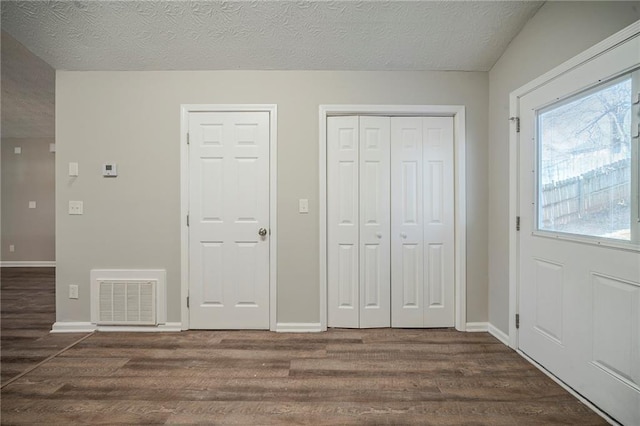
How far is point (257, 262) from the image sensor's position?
2744 millimetres

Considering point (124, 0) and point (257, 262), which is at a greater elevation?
point (124, 0)

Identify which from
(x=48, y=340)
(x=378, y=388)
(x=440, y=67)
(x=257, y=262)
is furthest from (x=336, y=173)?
(x=48, y=340)

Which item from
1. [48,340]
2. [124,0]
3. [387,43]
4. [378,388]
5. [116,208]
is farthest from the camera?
[116,208]

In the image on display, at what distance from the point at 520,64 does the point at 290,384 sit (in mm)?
2779

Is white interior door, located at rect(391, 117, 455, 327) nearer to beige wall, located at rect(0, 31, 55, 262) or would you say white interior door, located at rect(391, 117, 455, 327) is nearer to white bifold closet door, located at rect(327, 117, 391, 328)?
white bifold closet door, located at rect(327, 117, 391, 328)

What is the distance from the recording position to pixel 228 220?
2742 mm

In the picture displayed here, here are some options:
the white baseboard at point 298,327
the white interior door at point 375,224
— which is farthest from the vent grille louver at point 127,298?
the white interior door at point 375,224

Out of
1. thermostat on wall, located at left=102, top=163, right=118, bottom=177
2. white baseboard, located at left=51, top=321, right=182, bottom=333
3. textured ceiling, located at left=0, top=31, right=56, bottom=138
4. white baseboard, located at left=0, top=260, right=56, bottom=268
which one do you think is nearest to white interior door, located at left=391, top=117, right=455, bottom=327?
white baseboard, located at left=51, top=321, right=182, bottom=333

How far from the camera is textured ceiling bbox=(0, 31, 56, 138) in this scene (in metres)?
2.80

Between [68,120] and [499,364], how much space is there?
3.98 metres

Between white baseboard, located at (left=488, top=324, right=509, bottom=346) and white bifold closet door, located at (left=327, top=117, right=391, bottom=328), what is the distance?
0.87 m

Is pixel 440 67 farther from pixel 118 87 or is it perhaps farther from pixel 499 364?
pixel 118 87

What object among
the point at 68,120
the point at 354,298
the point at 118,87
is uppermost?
the point at 118,87

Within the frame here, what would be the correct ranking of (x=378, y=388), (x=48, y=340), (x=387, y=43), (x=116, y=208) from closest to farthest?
1. (x=378, y=388)
2. (x=387, y=43)
3. (x=48, y=340)
4. (x=116, y=208)
